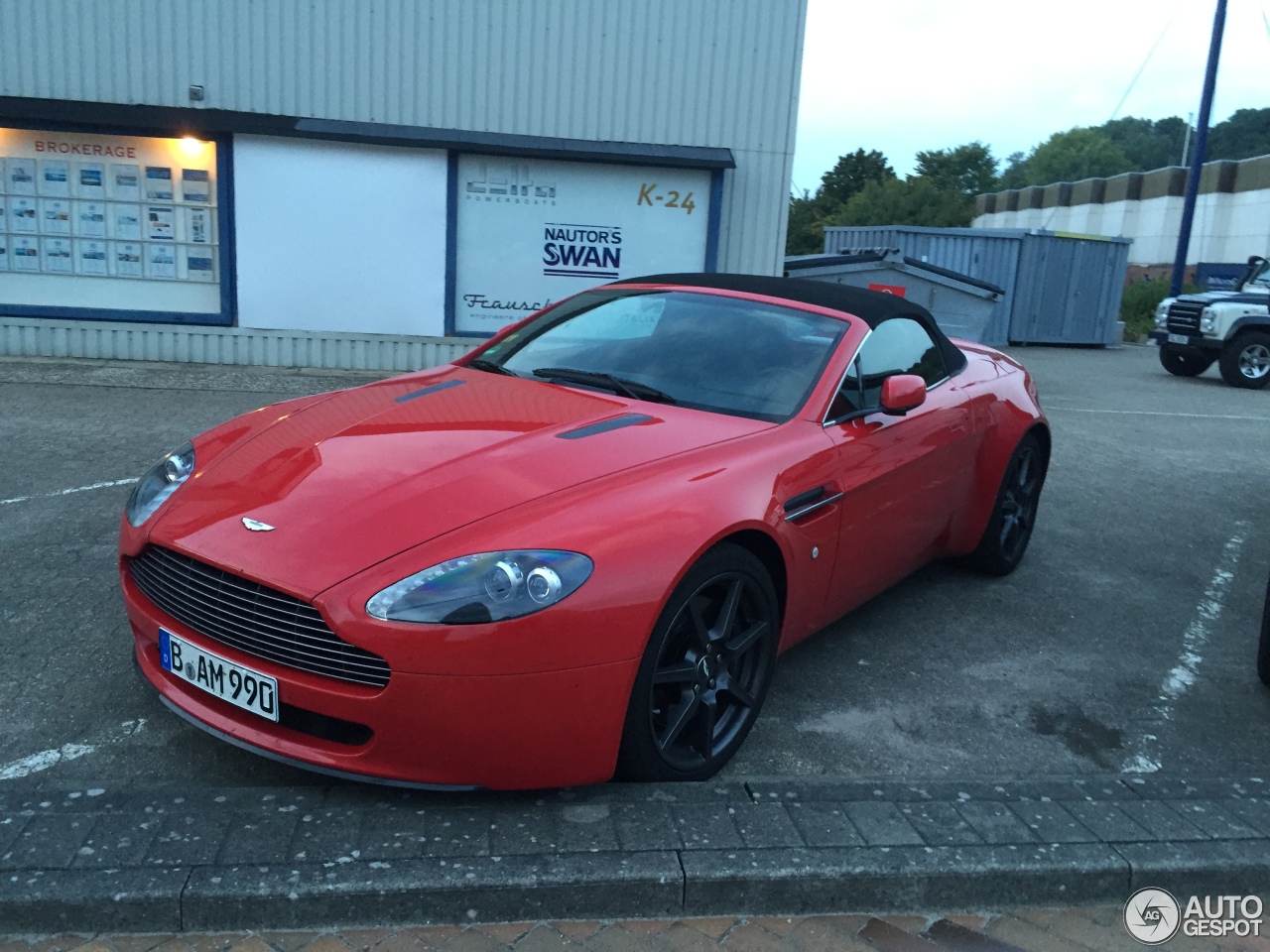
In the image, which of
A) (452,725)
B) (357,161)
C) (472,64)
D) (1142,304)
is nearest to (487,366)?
(452,725)

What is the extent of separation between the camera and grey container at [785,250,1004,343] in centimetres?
1591

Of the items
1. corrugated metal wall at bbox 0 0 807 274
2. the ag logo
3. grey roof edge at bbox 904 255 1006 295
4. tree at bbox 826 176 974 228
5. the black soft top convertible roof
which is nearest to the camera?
the ag logo

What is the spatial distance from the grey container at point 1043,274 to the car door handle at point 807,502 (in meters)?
17.6

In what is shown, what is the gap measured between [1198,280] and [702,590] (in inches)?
1489

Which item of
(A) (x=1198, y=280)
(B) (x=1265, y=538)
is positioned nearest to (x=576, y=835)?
(B) (x=1265, y=538)

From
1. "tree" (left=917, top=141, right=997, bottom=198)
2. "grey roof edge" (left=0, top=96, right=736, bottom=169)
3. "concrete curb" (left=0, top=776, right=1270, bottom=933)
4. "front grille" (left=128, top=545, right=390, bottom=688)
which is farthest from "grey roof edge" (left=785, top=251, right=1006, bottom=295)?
"tree" (left=917, top=141, right=997, bottom=198)

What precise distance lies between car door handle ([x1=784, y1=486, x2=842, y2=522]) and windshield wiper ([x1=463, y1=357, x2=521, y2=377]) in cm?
128

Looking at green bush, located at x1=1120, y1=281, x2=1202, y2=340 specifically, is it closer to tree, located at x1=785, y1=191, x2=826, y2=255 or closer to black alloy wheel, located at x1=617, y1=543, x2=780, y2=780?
black alloy wheel, located at x1=617, y1=543, x2=780, y2=780

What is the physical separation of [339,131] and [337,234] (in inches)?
40.1

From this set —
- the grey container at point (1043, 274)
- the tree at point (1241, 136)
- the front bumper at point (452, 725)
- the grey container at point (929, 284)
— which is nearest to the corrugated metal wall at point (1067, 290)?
the grey container at point (1043, 274)

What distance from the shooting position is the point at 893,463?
3.92 metres

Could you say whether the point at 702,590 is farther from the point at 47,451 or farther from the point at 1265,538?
the point at 47,451

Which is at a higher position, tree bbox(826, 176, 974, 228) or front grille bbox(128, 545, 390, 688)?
tree bbox(826, 176, 974, 228)

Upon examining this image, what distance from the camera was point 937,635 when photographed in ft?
14.6
